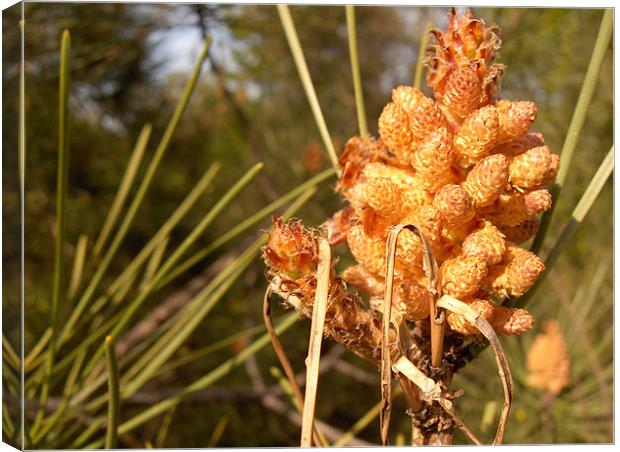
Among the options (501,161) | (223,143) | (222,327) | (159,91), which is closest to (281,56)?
(223,143)

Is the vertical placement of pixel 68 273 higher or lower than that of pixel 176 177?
lower

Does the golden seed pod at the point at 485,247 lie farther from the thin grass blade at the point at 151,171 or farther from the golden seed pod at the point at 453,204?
the thin grass blade at the point at 151,171

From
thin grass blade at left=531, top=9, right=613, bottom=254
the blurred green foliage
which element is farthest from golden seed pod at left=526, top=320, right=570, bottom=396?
thin grass blade at left=531, top=9, right=613, bottom=254

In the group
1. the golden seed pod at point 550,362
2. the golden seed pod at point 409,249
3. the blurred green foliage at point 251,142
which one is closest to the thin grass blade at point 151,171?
the blurred green foliage at point 251,142

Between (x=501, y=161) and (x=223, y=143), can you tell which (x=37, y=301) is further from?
(x=501, y=161)

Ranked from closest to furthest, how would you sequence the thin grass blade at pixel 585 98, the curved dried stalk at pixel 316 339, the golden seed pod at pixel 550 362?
1. the curved dried stalk at pixel 316 339
2. the thin grass blade at pixel 585 98
3. the golden seed pod at pixel 550 362
